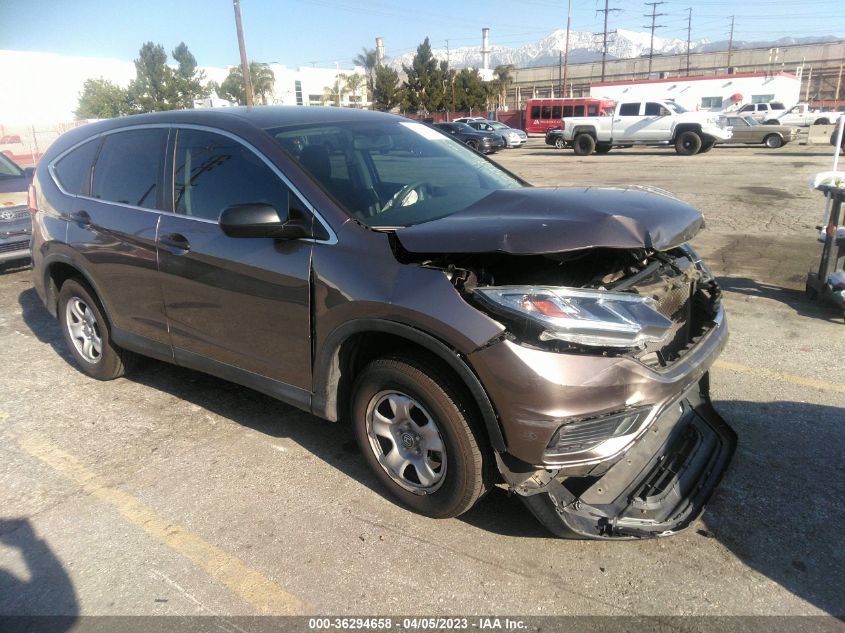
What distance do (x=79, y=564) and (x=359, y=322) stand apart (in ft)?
5.32

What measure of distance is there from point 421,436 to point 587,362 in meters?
0.86

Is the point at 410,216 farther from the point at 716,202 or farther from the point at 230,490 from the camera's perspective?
the point at 716,202

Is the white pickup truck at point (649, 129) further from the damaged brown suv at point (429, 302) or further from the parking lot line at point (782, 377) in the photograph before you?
the damaged brown suv at point (429, 302)

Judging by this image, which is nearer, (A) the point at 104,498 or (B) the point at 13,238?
(A) the point at 104,498

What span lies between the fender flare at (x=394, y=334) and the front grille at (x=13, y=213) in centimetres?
669

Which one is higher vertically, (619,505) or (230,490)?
(619,505)

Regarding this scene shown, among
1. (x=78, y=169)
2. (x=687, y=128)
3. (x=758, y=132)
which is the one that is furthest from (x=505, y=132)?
(x=78, y=169)

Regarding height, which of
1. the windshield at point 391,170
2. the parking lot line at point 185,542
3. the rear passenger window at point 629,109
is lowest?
the parking lot line at point 185,542

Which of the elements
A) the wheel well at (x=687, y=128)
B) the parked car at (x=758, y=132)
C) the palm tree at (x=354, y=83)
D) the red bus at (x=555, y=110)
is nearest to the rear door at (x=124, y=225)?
the wheel well at (x=687, y=128)

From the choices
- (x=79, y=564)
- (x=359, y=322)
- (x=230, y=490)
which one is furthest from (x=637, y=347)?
(x=79, y=564)

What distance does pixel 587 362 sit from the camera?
2439 millimetres

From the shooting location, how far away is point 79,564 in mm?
2805

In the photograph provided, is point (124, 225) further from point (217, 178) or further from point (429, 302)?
point (429, 302)

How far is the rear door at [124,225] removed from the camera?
12.7ft
